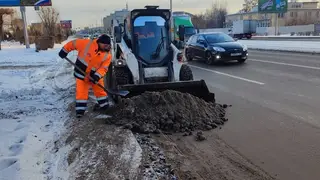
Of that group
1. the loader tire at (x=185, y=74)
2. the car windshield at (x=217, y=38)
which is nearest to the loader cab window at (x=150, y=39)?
the loader tire at (x=185, y=74)

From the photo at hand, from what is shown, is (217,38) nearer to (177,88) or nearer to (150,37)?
(150,37)

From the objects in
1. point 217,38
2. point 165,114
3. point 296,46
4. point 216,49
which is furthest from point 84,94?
point 296,46

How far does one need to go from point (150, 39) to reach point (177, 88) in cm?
206

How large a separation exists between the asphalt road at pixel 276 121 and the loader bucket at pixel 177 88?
687 millimetres

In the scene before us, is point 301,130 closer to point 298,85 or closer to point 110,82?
point 298,85

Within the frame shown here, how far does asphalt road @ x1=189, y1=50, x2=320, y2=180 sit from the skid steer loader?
1482 millimetres

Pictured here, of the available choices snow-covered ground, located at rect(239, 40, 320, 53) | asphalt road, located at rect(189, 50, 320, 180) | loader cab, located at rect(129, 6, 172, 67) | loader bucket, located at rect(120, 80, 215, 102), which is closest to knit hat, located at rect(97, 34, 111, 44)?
loader bucket, located at rect(120, 80, 215, 102)

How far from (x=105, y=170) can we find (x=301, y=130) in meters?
3.40

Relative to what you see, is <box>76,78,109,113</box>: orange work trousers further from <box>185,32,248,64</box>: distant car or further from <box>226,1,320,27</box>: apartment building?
<box>226,1,320,27</box>: apartment building

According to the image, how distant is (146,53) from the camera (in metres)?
8.33

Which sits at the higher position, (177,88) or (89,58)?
(89,58)

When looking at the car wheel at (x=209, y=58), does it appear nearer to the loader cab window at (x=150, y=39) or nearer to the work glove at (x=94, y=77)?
the loader cab window at (x=150, y=39)

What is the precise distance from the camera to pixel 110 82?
8789mm

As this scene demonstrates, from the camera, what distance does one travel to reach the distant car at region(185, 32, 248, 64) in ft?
49.4
